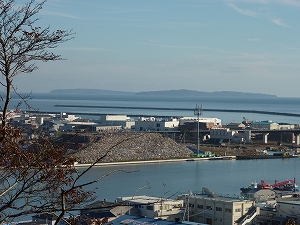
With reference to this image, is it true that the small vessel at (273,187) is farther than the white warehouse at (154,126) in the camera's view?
No

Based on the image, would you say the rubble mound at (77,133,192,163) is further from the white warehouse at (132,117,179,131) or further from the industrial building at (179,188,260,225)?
the industrial building at (179,188,260,225)

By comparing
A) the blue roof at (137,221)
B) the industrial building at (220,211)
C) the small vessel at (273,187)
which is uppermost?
the blue roof at (137,221)

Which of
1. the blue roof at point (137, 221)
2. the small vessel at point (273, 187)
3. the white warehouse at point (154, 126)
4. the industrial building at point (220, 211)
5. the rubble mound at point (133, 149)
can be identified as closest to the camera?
the blue roof at point (137, 221)

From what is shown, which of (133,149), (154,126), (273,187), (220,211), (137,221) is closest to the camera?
(137,221)

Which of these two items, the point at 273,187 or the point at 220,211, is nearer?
the point at 220,211

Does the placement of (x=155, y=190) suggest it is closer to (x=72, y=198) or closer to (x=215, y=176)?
(x=215, y=176)

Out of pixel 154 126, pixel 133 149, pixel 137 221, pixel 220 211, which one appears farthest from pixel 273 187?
pixel 154 126

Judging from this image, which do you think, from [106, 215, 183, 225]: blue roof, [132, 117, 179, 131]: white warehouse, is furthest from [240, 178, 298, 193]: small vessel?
[132, 117, 179, 131]: white warehouse

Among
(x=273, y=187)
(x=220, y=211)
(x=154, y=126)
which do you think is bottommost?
(x=273, y=187)

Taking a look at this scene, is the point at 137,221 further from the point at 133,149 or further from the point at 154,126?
the point at 154,126

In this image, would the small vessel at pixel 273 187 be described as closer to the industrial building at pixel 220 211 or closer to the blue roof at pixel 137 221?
the industrial building at pixel 220 211

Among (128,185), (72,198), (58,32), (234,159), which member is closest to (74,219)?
(72,198)

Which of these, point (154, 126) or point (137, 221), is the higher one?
point (154, 126)

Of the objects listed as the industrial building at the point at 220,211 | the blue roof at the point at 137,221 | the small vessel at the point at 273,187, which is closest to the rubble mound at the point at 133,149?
the small vessel at the point at 273,187
